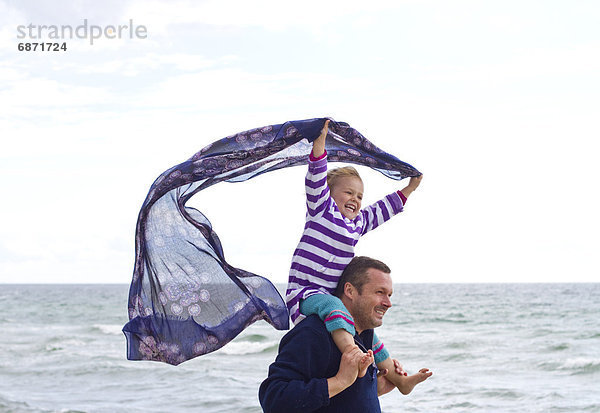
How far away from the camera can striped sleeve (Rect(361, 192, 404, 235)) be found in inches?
151

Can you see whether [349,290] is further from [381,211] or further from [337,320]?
[381,211]

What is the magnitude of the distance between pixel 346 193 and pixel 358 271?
1.33 ft

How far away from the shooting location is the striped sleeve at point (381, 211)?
3.83 m

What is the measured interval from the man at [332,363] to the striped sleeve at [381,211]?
407 mm

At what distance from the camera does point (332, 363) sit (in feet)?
10.6

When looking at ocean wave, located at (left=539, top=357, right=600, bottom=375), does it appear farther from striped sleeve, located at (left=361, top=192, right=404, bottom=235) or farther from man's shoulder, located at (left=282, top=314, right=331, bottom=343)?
man's shoulder, located at (left=282, top=314, right=331, bottom=343)

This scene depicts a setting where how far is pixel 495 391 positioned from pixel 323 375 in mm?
14257

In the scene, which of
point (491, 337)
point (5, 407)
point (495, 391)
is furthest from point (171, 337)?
point (491, 337)

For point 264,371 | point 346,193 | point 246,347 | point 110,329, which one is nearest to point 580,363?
point 264,371

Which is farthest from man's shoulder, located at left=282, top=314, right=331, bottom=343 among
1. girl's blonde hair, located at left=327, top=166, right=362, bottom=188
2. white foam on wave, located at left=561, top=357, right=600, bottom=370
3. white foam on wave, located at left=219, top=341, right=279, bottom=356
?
white foam on wave, located at left=219, top=341, right=279, bottom=356

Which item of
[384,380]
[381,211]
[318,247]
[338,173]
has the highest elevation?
[338,173]

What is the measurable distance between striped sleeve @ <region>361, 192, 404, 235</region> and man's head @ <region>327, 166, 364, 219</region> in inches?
7.6

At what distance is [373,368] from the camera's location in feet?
11.2

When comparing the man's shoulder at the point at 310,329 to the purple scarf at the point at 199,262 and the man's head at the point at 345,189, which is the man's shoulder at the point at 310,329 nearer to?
the purple scarf at the point at 199,262
